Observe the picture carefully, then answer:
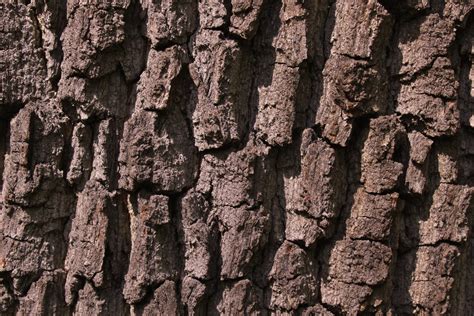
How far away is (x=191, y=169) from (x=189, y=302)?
0.34m

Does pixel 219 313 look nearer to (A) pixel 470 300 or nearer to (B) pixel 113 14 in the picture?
(A) pixel 470 300

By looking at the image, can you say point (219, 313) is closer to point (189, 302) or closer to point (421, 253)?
point (189, 302)

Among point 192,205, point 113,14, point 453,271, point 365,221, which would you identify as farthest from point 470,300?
point 113,14

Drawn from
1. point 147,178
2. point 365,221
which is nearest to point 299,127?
point 365,221

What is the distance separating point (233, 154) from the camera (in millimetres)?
1730

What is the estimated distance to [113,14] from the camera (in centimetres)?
170

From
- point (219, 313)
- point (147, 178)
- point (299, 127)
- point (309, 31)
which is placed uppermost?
point (309, 31)

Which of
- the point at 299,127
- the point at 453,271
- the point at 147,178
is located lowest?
the point at 453,271

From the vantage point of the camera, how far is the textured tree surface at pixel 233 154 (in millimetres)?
1711

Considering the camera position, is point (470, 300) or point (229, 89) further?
point (470, 300)

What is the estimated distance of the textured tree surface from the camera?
1.71m

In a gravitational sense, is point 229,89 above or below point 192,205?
above

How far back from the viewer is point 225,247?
1.74 m

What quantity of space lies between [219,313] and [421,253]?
1.80ft
